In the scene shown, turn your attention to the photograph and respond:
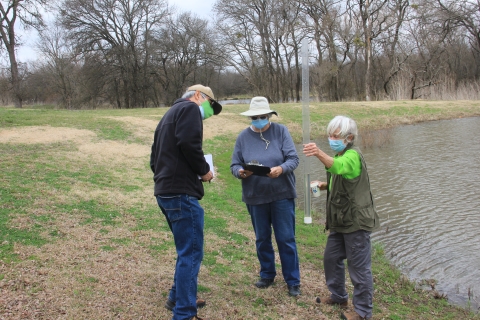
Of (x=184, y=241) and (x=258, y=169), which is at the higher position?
(x=258, y=169)

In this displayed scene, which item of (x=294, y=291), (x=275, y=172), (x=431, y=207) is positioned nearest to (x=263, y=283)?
(x=294, y=291)

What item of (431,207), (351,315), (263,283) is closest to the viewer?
(351,315)

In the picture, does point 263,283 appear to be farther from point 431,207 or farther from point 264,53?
point 264,53

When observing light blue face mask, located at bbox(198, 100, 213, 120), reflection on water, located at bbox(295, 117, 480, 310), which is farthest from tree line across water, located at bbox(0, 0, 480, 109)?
light blue face mask, located at bbox(198, 100, 213, 120)

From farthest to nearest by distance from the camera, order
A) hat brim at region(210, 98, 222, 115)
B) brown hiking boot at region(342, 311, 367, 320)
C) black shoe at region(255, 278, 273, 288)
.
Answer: black shoe at region(255, 278, 273, 288) < brown hiking boot at region(342, 311, 367, 320) < hat brim at region(210, 98, 222, 115)

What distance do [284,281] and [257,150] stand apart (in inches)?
58.7

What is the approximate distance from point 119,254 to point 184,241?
1.76 meters

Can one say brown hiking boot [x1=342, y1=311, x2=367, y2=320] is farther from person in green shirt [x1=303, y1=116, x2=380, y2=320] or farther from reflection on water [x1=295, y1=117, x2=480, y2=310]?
reflection on water [x1=295, y1=117, x2=480, y2=310]

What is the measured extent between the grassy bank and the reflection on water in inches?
21.3

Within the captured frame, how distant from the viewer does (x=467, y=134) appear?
17688 millimetres

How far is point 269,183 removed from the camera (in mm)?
3896

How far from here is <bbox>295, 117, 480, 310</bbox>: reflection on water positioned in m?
5.48

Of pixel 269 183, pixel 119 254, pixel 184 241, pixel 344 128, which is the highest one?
pixel 344 128

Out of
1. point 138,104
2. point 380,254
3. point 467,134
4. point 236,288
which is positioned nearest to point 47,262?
point 236,288
